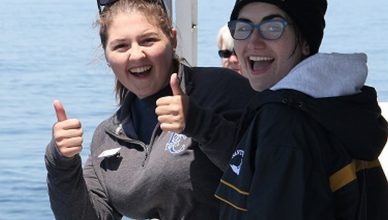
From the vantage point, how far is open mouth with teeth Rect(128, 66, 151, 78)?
267 cm

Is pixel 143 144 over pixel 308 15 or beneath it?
beneath

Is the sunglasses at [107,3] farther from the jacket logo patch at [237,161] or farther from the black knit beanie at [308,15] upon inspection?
the jacket logo patch at [237,161]

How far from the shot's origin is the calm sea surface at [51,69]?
1067 centimetres

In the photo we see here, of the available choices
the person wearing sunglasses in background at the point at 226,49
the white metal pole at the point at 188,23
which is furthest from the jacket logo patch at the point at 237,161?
the person wearing sunglasses in background at the point at 226,49

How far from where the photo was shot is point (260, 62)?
7.69 ft

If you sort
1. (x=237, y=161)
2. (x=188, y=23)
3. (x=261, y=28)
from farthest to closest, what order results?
(x=188, y=23), (x=261, y=28), (x=237, y=161)

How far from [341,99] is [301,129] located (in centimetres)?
13

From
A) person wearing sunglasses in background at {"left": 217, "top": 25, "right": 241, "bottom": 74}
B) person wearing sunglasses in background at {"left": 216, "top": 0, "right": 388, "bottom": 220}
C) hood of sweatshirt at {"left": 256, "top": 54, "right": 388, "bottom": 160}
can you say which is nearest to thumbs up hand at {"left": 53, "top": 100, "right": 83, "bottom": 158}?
person wearing sunglasses in background at {"left": 216, "top": 0, "right": 388, "bottom": 220}

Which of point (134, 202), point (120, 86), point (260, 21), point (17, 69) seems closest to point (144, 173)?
point (134, 202)

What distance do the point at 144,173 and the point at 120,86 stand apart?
14.6 inches

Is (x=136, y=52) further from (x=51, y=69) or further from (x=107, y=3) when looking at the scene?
(x=51, y=69)

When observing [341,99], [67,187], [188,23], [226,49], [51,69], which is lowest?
[51,69]

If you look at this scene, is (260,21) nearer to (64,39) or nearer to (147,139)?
(147,139)

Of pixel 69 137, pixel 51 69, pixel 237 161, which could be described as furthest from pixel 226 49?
pixel 51 69
